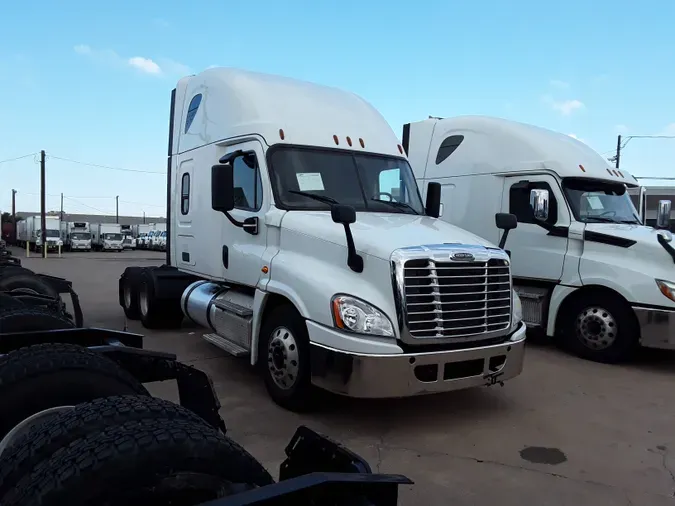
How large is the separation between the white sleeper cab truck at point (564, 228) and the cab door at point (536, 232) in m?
0.01

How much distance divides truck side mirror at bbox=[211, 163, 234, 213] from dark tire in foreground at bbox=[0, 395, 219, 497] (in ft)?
13.2

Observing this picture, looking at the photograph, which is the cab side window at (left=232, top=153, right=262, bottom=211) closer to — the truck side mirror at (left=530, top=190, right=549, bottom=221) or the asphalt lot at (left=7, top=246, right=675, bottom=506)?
the asphalt lot at (left=7, top=246, right=675, bottom=506)

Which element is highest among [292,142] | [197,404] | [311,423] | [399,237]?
[292,142]

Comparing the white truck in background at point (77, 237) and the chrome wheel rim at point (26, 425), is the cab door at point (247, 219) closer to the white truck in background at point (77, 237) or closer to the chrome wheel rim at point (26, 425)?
the chrome wheel rim at point (26, 425)

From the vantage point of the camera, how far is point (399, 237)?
195 inches

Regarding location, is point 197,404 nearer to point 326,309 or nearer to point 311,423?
point 326,309

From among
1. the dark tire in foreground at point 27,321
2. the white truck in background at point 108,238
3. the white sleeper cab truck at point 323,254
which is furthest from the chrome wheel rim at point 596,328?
the white truck in background at point 108,238

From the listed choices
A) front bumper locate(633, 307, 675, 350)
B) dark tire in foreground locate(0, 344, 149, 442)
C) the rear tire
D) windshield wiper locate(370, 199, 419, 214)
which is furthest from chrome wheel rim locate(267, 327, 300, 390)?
front bumper locate(633, 307, 675, 350)

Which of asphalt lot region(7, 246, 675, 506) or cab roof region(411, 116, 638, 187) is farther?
cab roof region(411, 116, 638, 187)

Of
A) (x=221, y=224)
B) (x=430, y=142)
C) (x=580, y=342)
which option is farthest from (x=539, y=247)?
(x=221, y=224)

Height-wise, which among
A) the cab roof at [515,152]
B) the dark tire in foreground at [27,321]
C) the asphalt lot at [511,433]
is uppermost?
the cab roof at [515,152]

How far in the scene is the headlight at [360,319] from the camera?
458 centimetres

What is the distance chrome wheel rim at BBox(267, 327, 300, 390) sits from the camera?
514 cm

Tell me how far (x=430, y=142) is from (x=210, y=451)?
29.0 ft
